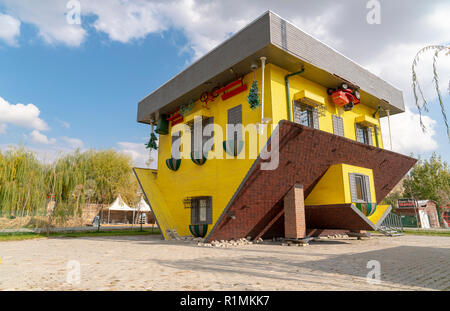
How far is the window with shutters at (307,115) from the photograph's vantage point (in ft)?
38.5

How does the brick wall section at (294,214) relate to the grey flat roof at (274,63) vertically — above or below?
below

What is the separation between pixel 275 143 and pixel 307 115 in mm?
3702

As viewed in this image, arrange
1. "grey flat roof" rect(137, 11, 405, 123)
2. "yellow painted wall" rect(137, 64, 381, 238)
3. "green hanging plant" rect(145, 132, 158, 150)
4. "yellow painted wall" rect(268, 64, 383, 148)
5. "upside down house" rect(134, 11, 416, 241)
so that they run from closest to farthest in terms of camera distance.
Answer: "grey flat roof" rect(137, 11, 405, 123) < "upside down house" rect(134, 11, 416, 241) < "yellow painted wall" rect(268, 64, 383, 148) < "yellow painted wall" rect(137, 64, 381, 238) < "green hanging plant" rect(145, 132, 158, 150)

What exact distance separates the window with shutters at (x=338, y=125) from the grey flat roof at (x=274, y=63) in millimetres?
1737

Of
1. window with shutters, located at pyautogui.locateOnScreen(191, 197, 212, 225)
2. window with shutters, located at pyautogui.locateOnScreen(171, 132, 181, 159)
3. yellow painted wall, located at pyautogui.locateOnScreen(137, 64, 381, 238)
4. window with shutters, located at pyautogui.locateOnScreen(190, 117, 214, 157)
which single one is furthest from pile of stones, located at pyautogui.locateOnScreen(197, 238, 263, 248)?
window with shutters, located at pyautogui.locateOnScreen(171, 132, 181, 159)

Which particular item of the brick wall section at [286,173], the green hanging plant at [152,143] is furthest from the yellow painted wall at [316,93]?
the green hanging plant at [152,143]

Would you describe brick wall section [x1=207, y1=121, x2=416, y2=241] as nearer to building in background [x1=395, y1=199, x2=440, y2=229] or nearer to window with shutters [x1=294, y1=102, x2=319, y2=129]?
window with shutters [x1=294, y1=102, x2=319, y2=129]

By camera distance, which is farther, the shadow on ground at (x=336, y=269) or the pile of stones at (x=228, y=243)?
the pile of stones at (x=228, y=243)

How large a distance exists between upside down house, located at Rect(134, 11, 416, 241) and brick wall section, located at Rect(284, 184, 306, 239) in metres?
0.04

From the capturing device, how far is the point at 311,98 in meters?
11.4

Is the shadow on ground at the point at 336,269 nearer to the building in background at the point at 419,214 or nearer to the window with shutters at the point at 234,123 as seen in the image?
the window with shutters at the point at 234,123

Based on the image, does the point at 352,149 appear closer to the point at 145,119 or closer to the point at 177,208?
the point at 177,208

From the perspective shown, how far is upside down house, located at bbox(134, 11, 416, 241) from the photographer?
34.4ft
